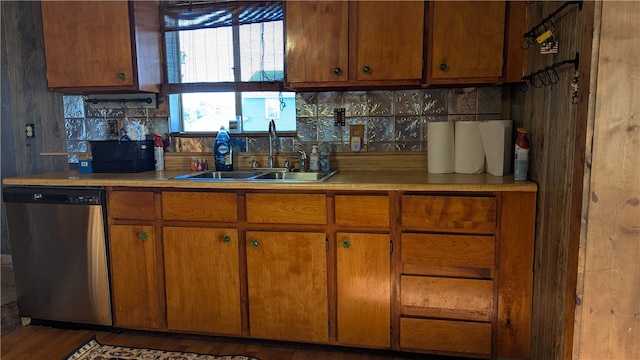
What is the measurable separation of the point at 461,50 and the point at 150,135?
2.01 metres

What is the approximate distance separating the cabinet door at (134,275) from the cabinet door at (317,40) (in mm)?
1201

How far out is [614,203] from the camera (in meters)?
1.33

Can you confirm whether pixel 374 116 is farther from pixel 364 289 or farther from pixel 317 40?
pixel 364 289

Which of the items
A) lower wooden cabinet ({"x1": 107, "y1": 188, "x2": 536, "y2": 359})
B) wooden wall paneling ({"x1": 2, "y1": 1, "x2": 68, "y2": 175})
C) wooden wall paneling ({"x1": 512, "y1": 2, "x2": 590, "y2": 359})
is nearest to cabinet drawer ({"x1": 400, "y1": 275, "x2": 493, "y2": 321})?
lower wooden cabinet ({"x1": 107, "y1": 188, "x2": 536, "y2": 359})

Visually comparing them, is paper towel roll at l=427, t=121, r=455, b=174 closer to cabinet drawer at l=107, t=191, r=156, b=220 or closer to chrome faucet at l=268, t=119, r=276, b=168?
chrome faucet at l=268, t=119, r=276, b=168

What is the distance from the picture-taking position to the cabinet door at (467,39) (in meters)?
2.11

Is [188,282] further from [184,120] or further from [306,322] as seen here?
[184,120]

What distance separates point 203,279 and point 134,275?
1.32 ft

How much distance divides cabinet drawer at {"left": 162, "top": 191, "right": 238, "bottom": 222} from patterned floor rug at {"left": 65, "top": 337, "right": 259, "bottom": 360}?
2.30ft

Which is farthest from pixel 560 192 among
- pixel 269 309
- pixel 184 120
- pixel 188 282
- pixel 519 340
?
pixel 184 120

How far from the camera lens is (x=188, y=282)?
2232mm

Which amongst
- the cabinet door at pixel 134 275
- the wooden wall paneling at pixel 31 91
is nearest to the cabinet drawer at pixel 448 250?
the cabinet door at pixel 134 275

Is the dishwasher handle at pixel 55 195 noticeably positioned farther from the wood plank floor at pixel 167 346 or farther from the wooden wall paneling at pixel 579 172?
the wooden wall paneling at pixel 579 172

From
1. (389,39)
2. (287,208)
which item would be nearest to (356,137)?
(389,39)
